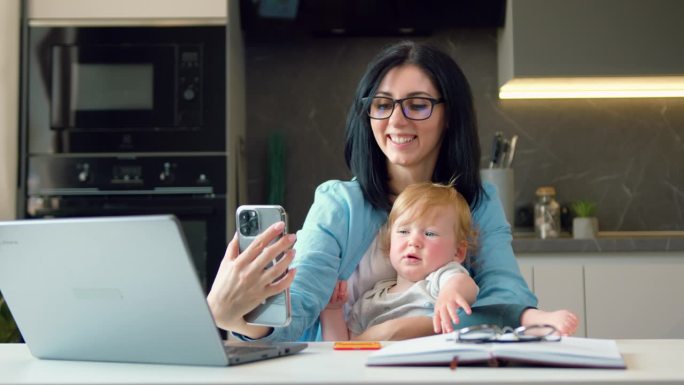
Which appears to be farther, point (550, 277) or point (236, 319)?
point (550, 277)

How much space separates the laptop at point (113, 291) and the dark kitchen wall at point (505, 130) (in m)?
2.18

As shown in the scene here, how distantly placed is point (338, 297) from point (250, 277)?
0.49 metres

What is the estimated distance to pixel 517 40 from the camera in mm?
2949

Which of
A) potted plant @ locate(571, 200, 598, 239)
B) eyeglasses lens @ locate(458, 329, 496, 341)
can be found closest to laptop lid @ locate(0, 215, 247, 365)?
eyeglasses lens @ locate(458, 329, 496, 341)

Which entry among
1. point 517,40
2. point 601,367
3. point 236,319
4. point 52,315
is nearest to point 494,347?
point 601,367

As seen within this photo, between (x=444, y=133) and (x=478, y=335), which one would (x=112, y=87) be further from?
(x=478, y=335)

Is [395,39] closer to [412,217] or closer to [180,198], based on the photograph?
[180,198]

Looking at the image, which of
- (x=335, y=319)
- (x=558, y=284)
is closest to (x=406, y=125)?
(x=335, y=319)

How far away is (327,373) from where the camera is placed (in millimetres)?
966

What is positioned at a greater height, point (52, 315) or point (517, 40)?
point (517, 40)

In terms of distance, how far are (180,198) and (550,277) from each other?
3.96 feet

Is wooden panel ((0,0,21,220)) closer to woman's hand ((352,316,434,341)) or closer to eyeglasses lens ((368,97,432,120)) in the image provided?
eyeglasses lens ((368,97,432,120))

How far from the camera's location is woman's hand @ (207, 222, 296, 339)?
3.81 ft

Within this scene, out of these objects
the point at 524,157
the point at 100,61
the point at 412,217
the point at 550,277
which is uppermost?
the point at 100,61
